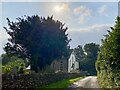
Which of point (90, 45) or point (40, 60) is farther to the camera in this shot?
point (90, 45)

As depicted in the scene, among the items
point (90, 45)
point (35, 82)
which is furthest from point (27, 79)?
point (90, 45)

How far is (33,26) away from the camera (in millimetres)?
42219

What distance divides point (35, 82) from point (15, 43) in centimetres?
1875

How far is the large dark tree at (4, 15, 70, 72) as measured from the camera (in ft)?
133

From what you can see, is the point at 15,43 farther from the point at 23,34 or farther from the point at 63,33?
the point at 63,33

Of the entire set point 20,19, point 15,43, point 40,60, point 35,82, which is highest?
point 20,19

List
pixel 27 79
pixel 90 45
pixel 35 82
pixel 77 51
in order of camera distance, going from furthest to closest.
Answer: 1. pixel 77 51
2. pixel 90 45
3. pixel 35 82
4. pixel 27 79

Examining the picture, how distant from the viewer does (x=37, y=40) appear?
40.4m

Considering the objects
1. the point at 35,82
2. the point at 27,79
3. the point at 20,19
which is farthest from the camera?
the point at 20,19

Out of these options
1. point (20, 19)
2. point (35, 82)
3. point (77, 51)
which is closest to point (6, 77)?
point (35, 82)

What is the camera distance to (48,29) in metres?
42.6

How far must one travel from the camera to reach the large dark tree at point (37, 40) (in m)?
40.5

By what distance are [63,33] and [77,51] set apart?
92.7 metres

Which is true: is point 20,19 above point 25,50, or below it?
above
